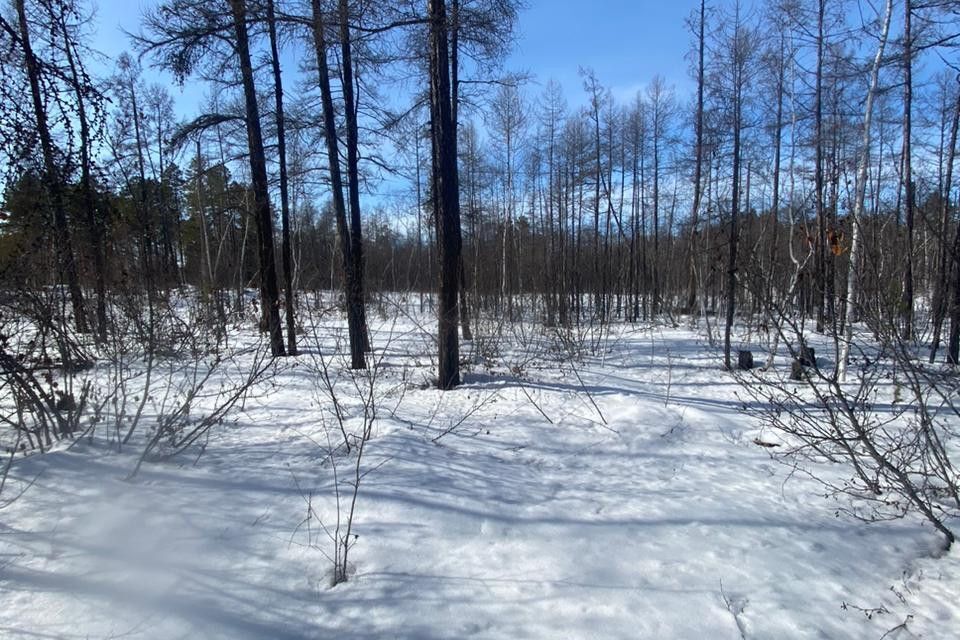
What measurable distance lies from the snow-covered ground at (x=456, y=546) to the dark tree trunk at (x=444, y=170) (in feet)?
7.63

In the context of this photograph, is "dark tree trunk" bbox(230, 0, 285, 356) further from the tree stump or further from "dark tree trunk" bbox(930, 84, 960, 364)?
"dark tree trunk" bbox(930, 84, 960, 364)

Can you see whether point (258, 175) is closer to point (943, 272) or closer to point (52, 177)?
point (52, 177)

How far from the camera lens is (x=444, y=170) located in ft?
21.1

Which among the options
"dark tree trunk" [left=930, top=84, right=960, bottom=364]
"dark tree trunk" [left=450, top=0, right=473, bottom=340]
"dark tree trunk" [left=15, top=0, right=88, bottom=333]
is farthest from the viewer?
"dark tree trunk" [left=450, top=0, right=473, bottom=340]

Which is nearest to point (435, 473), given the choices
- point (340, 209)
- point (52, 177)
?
point (52, 177)

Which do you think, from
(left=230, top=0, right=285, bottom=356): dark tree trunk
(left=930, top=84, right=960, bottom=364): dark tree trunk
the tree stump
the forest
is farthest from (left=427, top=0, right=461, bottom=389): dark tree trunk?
(left=930, top=84, right=960, bottom=364): dark tree trunk

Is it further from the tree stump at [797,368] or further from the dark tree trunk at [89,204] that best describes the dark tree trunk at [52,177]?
the tree stump at [797,368]

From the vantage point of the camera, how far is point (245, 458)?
13.5 ft

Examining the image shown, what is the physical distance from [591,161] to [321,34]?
51.4 feet

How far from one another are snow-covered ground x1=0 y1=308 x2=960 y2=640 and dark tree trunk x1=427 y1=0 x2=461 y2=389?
2327 mm

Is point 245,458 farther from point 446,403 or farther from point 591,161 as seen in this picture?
point 591,161

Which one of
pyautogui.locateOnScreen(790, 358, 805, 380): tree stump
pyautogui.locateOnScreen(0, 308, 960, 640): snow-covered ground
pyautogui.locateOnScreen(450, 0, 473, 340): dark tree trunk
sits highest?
pyautogui.locateOnScreen(450, 0, 473, 340): dark tree trunk

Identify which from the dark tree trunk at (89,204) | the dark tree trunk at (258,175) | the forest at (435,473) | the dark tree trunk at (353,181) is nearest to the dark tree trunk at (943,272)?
the forest at (435,473)

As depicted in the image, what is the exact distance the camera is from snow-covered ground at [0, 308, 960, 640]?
7.70 ft
